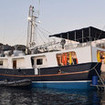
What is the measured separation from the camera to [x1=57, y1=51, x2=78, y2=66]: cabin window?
1770 cm

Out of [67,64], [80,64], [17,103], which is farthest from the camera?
[67,64]

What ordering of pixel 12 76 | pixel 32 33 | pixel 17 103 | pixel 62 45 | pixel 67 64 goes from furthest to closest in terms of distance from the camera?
pixel 32 33 → pixel 12 76 → pixel 62 45 → pixel 67 64 → pixel 17 103

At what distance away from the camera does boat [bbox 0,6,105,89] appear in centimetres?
1612

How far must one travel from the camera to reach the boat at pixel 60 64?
1612 cm

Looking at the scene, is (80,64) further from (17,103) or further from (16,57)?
(16,57)

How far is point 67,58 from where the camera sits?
18.5 m

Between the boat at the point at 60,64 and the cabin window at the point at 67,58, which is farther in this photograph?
the cabin window at the point at 67,58

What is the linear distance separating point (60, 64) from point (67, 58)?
114cm

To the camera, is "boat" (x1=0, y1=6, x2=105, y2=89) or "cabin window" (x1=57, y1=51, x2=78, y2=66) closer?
"boat" (x1=0, y1=6, x2=105, y2=89)

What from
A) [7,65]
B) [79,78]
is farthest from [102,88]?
[7,65]

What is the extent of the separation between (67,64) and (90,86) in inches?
131

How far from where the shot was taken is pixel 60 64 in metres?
18.1

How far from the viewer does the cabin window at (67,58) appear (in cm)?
1770

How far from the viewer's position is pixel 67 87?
16938 mm
